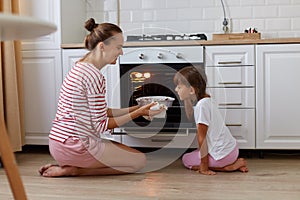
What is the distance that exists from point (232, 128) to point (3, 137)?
1949 mm

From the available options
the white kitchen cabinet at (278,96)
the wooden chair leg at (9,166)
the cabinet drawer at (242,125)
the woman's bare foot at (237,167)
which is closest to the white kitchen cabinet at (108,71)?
the cabinet drawer at (242,125)

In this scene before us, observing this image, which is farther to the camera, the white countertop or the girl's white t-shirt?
the girl's white t-shirt

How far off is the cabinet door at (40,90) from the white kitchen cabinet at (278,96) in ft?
4.55

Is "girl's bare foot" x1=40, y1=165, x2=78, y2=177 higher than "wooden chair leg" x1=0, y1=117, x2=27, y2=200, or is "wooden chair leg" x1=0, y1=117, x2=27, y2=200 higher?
"wooden chair leg" x1=0, y1=117, x2=27, y2=200

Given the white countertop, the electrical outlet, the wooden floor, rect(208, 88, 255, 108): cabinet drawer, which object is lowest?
the wooden floor

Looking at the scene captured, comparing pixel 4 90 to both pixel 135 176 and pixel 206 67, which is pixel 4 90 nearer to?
pixel 135 176

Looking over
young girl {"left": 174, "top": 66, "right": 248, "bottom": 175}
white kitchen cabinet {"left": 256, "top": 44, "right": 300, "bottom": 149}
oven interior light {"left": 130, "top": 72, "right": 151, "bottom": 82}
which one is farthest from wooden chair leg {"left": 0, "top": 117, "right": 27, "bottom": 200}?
white kitchen cabinet {"left": 256, "top": 44, "right": 300, "bottom": 149}

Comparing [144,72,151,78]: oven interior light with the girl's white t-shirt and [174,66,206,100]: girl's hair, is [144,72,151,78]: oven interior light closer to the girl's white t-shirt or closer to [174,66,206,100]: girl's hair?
[174,66,206,100]: girl's hair

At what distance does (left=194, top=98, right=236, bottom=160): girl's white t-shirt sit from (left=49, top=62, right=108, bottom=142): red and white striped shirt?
55 cm

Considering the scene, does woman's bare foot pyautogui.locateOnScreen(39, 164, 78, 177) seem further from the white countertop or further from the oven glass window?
the white countertop

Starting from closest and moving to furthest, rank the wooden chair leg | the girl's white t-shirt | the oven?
the wooden chair leg < the girl's white t-shirt < the oven

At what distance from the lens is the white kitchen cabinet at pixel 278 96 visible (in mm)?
2922

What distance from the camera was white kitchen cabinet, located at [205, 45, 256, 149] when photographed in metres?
2.96

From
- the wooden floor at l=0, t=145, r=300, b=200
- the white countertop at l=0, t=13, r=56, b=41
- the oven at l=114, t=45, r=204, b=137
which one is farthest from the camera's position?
the oven at l=114, t=45, r=204, b=137
